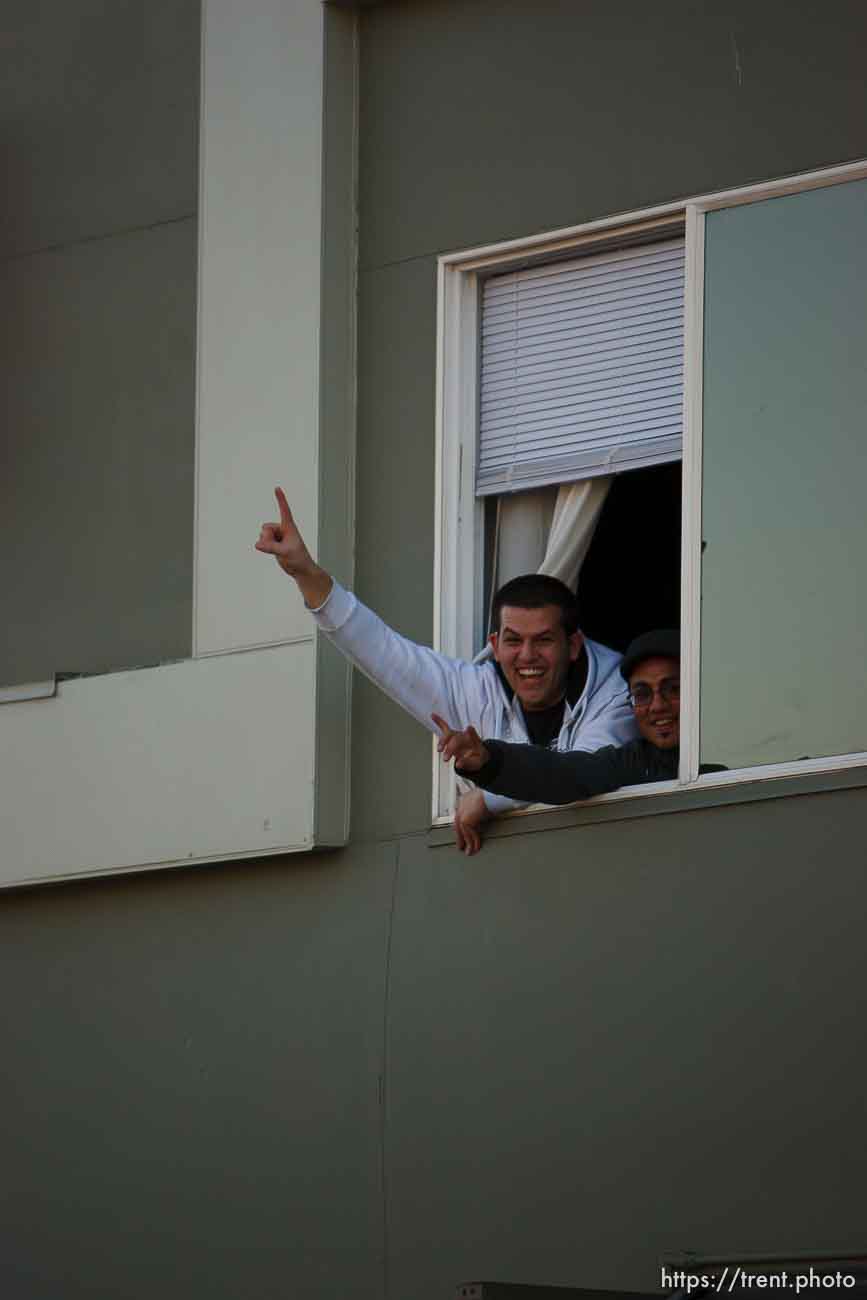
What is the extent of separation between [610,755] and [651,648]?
1.38 ft

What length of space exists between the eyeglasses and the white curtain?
0.64 meters

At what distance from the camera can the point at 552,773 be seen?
30.5ft

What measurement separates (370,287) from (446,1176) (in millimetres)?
3292

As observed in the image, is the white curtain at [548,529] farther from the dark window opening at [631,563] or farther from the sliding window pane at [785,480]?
the sliding window pane at [785,480]

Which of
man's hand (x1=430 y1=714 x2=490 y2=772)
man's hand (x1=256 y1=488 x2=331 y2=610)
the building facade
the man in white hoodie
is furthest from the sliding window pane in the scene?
man's hand (x1=256 y1=488 x2=331 y2=610)

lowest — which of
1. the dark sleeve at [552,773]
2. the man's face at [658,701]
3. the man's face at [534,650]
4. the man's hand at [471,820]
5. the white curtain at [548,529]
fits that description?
the man's hand at [471,820]

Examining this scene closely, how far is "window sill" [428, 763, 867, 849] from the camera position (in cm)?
902

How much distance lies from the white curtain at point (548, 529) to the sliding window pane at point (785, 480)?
0.67m

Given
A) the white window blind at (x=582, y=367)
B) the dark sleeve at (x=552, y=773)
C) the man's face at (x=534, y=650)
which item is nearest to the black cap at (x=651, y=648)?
the man's face at (x=534, y=650)

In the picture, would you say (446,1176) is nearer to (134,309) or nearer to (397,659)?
(397,659)

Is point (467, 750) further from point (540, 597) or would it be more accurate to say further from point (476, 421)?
point (476, 421)

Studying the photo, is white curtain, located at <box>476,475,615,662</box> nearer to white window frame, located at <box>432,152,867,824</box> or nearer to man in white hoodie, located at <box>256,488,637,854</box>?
white window frame, located at <box>432,152,867,824</box>

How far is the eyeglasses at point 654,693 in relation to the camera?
960 cm

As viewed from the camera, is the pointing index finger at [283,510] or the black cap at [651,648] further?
the black cap at [651,648]
